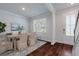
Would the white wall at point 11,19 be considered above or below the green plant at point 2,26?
above

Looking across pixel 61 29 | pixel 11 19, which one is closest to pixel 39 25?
pixel 61 29

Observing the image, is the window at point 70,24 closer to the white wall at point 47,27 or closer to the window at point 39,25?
the white wall at point 47,27

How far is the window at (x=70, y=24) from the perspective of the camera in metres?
1.28

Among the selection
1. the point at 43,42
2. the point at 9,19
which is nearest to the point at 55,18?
the point at 43,42

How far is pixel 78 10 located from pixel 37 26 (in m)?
0.93

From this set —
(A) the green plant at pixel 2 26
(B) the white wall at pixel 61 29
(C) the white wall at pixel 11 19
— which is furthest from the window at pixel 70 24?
(A) the green plant at pixel 2 26

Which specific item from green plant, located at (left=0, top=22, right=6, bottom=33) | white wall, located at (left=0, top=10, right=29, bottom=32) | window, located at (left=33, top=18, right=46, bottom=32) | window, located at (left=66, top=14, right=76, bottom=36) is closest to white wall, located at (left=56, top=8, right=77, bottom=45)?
window, located at (left=66, top=14, right=76, bottom=36)

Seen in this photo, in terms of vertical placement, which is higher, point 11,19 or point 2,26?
point 11,19

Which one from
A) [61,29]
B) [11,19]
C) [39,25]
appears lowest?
[61,29]

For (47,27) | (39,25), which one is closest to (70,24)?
(47,27)

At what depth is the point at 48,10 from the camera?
149cm

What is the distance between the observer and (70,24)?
1.32 metres

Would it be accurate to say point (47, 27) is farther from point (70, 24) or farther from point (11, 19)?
point (11, 19)

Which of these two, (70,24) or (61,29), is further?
(61,29)
